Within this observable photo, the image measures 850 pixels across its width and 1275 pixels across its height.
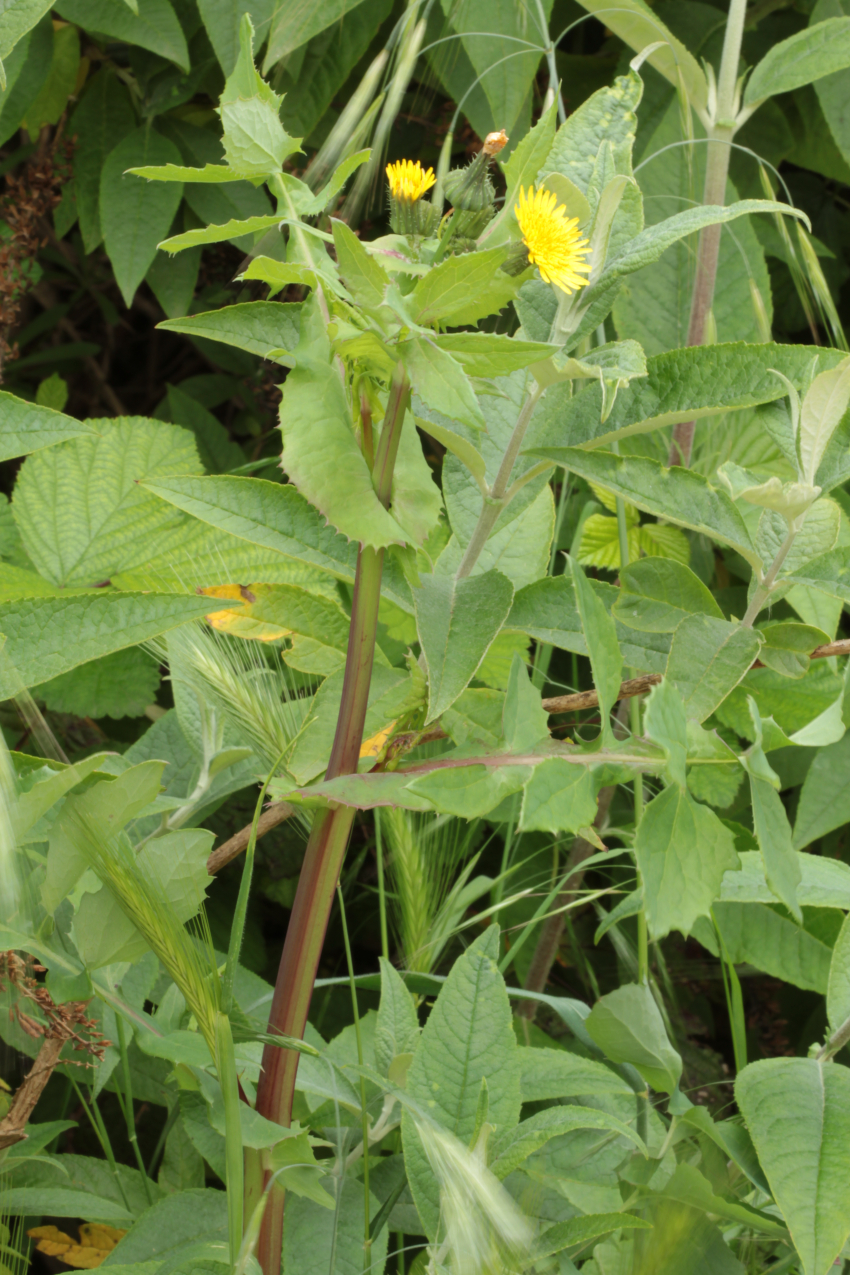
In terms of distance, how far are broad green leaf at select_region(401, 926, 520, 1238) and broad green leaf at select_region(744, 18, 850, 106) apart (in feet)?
2.25

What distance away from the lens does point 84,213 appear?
112cm

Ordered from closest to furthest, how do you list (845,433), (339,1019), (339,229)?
(339,229)
(845,433)
(339,1019)

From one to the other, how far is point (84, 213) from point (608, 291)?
90 centimetres

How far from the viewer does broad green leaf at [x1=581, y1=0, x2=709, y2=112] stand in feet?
2.62

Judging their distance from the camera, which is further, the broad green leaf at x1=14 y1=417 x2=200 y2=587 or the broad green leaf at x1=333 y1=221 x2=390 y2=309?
the broad green leaf at x1=14 y1=417 x2=200 y2=587

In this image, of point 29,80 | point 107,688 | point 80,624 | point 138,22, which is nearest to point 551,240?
point 80,624

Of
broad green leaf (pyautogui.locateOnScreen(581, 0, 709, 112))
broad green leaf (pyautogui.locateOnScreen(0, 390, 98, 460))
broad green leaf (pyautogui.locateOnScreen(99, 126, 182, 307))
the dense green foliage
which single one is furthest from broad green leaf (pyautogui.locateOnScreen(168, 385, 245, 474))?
broad green leaf (pyautogui.locateOnScreen(0, 390, 98, 460))

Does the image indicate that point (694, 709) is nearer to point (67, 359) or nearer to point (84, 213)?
point (84, 213)

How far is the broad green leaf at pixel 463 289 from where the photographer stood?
33 cm

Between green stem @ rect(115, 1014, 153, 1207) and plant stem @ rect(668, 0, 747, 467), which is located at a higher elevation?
plant stem @ rect(668, 0, 747, 467)

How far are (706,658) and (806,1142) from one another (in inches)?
8.4

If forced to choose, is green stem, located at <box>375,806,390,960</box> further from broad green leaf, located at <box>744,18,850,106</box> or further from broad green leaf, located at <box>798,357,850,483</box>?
broad green leaf, located at <box>744,18,850,106</box>

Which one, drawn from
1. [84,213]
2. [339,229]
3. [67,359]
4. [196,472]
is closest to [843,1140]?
[339,229]

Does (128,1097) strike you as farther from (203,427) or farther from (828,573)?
(203,427)
